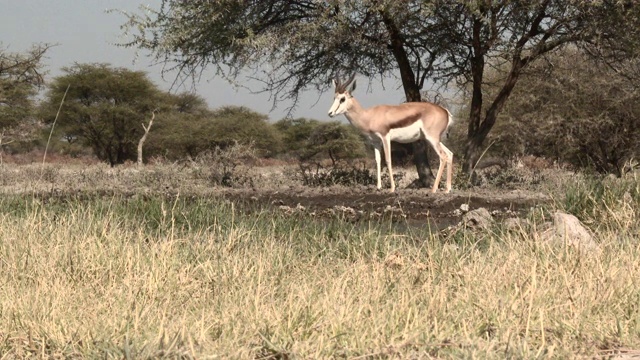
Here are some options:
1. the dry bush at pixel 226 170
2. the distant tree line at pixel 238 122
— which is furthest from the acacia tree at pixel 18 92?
the dry bush at pixel 226 170

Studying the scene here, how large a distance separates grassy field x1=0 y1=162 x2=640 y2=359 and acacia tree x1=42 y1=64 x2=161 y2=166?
1261 inches

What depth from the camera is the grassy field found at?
11.8ft

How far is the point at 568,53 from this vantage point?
21.5 m

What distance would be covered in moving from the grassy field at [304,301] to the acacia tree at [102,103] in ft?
105

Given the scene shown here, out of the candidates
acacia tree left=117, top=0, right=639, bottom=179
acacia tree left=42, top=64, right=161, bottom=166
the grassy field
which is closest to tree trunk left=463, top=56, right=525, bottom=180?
acacia tree left=117, top=0, right=639, bottom=179

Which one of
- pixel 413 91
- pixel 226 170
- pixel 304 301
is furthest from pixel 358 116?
pixel 304 301

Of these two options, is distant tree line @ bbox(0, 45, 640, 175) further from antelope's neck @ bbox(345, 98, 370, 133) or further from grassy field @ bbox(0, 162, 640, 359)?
grassy field @ bbox(0, 162, 640, 359)

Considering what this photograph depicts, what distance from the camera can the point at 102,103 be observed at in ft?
124

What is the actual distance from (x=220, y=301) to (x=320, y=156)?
124 ft

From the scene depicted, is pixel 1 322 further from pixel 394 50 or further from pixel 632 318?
pixel 394 50

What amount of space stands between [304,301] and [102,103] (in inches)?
1386

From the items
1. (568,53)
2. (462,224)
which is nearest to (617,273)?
(462,224)

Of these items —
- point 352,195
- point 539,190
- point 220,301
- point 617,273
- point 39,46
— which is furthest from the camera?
point 39,46

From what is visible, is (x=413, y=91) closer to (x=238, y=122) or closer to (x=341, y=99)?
(x=341, y=99)
